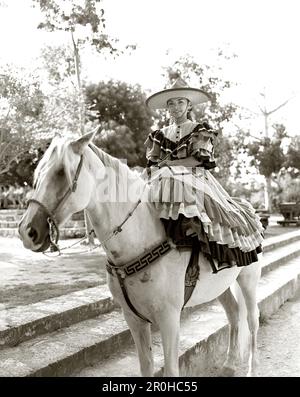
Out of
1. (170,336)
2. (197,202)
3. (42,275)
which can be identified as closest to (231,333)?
(170,336)

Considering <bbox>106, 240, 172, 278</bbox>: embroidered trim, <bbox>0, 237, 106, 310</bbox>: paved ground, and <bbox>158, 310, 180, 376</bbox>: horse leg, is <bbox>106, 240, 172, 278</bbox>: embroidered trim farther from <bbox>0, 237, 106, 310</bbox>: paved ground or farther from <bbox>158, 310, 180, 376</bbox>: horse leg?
<bbox>0, 237, 106, 310</bbox>: paved ground

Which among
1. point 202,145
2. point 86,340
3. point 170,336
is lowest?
point 86,340

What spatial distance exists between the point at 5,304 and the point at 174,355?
10.7 ft

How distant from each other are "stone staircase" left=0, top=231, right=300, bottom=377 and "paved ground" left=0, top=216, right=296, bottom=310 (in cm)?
69

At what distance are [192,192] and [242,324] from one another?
2.00 m

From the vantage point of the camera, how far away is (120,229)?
107 inches

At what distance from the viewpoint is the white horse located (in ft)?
7.75

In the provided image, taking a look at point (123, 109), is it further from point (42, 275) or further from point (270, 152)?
point (42, 275)

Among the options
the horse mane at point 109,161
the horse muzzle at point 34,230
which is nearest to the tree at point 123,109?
the horse mane at point 109,161

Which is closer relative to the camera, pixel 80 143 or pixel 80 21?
pixel 80 143

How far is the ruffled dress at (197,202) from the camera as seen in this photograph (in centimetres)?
296

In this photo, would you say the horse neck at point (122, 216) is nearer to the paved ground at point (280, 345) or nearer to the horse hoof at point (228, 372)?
the horse hoof at point (228, 372)

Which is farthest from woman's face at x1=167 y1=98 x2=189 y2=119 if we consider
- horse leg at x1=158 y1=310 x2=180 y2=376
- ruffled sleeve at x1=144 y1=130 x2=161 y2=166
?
horse leg at x1=158 y1=310 x2=180 y2=376

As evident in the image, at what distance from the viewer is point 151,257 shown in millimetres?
2807
